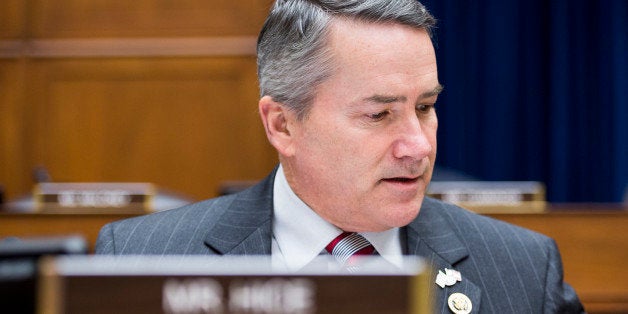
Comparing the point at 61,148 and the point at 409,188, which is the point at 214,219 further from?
the point at 61,148

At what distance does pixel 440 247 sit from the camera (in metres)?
1.69

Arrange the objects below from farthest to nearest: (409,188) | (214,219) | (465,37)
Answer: (465,37)
(214,219)
(409,188)

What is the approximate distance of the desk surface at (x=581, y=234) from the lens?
281cm

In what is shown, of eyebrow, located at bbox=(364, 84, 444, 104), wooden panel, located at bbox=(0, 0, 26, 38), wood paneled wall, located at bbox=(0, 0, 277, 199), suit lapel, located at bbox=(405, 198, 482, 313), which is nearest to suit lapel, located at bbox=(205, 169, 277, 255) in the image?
suit lapel, located at bbox=(405, 198, 482, 313)

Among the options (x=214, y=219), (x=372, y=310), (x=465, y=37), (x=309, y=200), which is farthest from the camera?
(x=465, y=37)

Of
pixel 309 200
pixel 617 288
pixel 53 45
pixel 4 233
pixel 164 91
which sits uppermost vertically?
pixel 53 45

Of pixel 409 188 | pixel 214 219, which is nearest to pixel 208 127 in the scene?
pixel 214 219

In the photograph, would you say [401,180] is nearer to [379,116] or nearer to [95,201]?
[379,116]

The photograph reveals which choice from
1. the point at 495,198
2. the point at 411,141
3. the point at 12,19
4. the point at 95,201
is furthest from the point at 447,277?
the point at 12,19

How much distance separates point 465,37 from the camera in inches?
221

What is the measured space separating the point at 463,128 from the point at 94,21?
2.52m

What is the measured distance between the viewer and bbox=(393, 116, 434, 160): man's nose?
1434mm

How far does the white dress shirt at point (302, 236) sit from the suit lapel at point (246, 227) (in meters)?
0.03

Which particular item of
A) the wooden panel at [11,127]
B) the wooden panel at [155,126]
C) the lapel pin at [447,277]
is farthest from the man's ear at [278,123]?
the wooden panel at [11,127]
